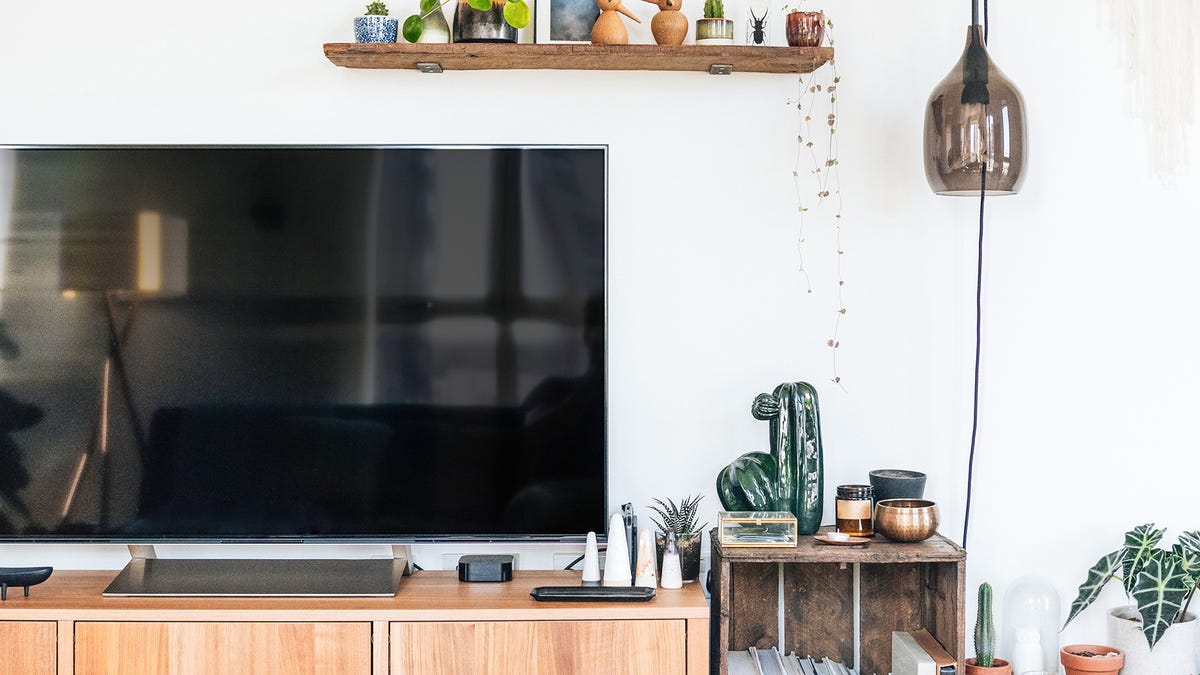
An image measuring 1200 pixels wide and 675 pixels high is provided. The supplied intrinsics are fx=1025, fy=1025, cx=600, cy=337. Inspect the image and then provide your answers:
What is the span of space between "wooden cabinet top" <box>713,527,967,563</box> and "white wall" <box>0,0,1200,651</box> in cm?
31

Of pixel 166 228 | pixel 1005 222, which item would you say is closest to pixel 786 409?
pixel 1005 222

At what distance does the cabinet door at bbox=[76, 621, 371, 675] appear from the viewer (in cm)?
183

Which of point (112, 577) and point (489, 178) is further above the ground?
point (489, 178)

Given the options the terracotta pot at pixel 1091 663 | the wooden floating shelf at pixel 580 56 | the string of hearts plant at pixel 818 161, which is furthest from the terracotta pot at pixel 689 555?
the wooden floating shelf at pixel 580 56

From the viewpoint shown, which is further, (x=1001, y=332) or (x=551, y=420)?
(x=1001, y=332)

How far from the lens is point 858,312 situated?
218 cm

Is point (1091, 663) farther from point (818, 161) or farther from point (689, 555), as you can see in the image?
point (818, 161)

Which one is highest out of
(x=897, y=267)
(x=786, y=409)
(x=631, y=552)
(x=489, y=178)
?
(x=489, y=178)

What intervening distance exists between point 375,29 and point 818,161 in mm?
953

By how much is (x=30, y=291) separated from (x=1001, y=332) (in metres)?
1.98

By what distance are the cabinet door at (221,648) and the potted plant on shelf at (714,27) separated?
131 cm

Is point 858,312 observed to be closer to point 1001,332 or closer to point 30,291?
point 1001,332

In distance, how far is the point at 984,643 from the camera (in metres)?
2.00

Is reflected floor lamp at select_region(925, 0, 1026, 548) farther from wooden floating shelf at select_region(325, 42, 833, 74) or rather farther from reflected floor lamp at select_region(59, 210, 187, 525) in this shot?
reflected floor lamp at select_region(59, 210, 187, 525)
